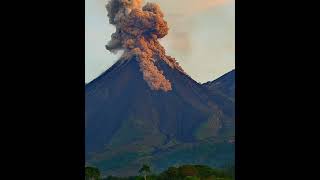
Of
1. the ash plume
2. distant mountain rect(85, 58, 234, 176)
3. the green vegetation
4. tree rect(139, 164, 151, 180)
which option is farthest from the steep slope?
tree rect(139, 164, 151, 180)

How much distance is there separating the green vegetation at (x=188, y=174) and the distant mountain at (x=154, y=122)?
0.32 m

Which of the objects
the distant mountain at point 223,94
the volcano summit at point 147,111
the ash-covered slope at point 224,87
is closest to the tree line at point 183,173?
the volcano summit at point 147,111

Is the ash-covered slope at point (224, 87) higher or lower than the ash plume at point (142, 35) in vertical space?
lower

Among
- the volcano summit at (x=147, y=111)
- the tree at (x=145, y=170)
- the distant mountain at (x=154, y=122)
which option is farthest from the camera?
Result: the distant mountain at (x=154, y=122)

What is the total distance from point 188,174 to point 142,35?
405 cm

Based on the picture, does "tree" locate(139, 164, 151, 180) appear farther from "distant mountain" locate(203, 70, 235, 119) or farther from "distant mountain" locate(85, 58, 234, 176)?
"distant mountain" locate(203, 70, 235, 119)

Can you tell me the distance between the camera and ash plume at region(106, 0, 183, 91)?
11.5m

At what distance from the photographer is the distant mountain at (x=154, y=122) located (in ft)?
41.3

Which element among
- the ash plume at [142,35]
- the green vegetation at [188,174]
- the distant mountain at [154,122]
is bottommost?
A: the green vegetation at [188,174]

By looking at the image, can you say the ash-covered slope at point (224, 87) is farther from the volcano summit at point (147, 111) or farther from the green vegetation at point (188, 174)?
the green vegetation at point (188, 174)

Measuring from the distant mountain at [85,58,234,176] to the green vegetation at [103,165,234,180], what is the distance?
321mm

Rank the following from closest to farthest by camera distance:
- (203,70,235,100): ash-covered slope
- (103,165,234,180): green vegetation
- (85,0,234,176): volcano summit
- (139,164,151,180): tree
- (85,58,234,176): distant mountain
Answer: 1. (103,165,234,180): green vegetation
2. (139,164,151,180): tree
3. (85,0,234,176): volcano summit
4. (85,58,234,176): distant mountain
5. (203,70,235,100): ash-covered slope

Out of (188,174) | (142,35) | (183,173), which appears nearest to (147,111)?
(142,35)
